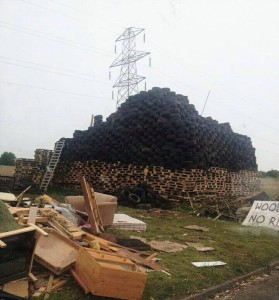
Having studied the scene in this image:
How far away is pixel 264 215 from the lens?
1252 cm

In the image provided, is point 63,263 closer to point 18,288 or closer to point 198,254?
point 18,288

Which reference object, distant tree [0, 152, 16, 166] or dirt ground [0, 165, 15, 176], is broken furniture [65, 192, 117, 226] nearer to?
dirt ground [0, 165, 15, 176]

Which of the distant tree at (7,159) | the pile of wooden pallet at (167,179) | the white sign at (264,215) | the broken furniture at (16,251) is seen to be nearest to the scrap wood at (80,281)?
the broken furniture at (16,251)

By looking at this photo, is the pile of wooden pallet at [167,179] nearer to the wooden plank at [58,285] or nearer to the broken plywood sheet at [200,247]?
the broken plywood sheet at [200,247]

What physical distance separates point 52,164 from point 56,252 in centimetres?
1692

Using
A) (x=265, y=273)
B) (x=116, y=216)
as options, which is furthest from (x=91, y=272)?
(x=116, y=216)

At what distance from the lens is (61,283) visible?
5125 millimetres

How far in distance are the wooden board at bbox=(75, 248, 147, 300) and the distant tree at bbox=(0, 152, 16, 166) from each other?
69029 millimetres

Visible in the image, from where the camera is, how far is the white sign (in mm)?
12133

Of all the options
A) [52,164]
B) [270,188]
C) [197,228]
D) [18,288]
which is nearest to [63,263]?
[18,288]

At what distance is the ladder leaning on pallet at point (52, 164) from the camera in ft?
68.1

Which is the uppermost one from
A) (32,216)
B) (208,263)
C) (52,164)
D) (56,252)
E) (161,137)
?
(161,137)

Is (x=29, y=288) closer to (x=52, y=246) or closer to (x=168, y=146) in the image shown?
(x=52, y=246)

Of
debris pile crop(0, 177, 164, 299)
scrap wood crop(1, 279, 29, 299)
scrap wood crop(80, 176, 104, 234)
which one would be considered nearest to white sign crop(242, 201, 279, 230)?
scrap wood crop(80, 176, 104, 234)
